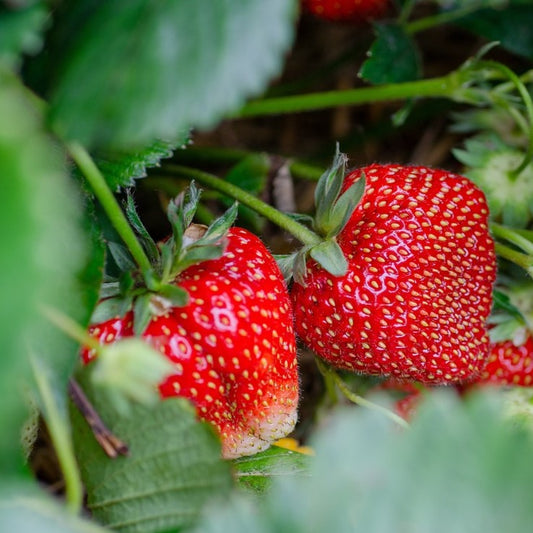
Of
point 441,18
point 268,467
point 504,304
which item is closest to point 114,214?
point 268,467

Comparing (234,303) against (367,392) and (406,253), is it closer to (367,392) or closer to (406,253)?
(406,253)

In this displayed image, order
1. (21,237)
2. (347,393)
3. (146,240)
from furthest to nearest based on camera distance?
1. (347,393)
2. (146,240)
3. (21,237)

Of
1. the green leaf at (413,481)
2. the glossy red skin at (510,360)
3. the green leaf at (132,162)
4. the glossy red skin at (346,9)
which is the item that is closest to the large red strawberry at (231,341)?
the green leaf at (132,162)

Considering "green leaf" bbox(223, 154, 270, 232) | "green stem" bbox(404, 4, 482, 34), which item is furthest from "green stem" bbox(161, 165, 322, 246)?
"green stem" bbox(404, 4, 482, 34)

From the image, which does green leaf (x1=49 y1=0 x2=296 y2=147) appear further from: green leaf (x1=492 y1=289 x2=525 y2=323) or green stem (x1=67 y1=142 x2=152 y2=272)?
green leaf (x1=492 y1=289 x2=525 y2=323)

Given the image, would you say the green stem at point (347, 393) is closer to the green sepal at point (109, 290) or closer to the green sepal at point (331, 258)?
the green sepal at point (331, 258)

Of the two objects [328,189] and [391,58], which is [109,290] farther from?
[391,58]
